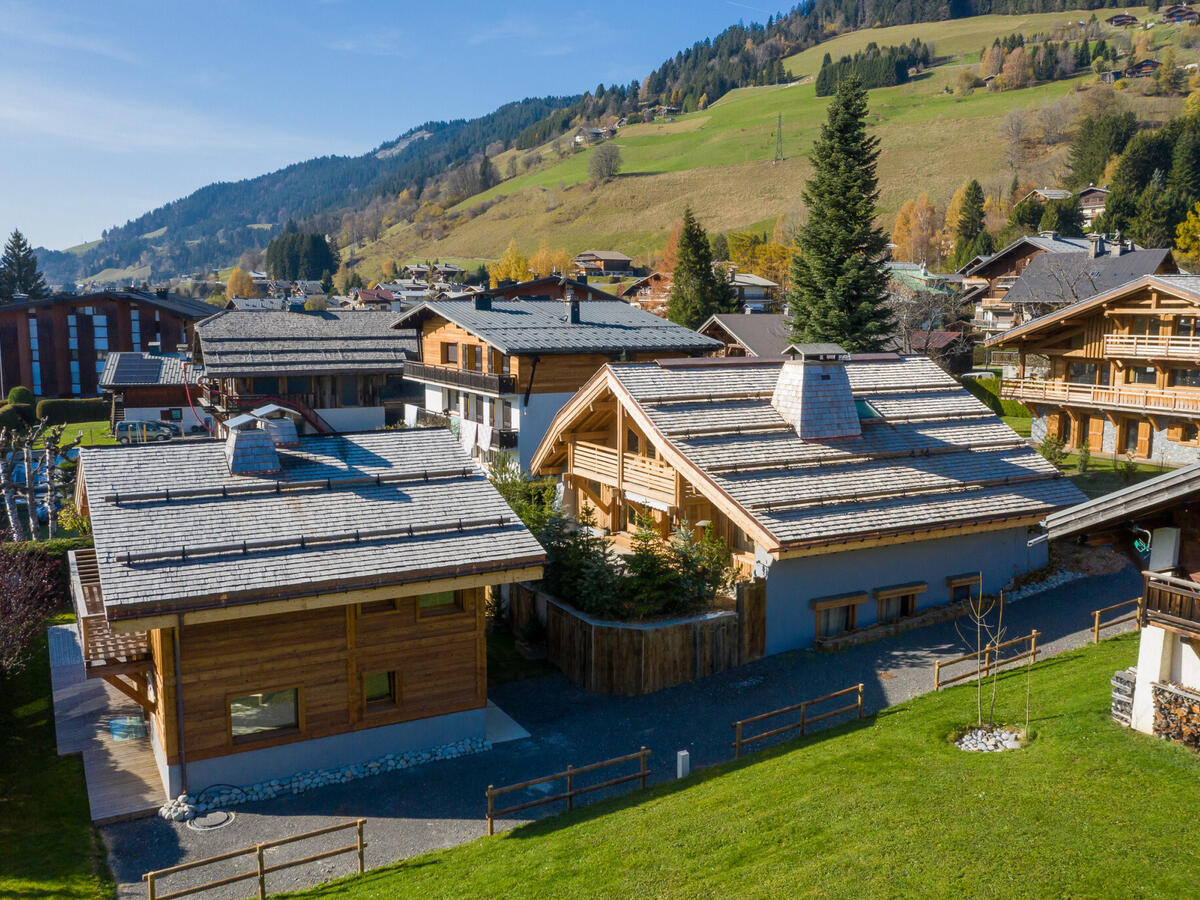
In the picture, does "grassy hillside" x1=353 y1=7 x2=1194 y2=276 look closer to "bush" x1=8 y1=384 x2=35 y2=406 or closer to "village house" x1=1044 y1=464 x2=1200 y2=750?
"bush" x1=8 y1=384 x2=35 y2=406

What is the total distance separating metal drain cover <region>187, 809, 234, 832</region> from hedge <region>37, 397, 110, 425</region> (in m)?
64.3

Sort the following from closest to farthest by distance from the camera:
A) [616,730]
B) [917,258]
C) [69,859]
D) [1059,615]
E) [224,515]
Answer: [69,859], [224,515], [616,730], [1059,615], [917,258]

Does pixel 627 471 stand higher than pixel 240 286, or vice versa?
pixel 240 286

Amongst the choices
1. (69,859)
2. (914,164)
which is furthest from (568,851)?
(914,164)

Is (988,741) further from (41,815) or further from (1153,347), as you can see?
(1153,347)

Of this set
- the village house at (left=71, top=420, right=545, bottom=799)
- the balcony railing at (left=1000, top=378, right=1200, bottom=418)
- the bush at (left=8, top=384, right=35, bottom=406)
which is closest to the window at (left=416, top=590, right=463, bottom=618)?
the village house at (left=71, top=420, right=545, bottom=799)

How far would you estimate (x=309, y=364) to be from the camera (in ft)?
175

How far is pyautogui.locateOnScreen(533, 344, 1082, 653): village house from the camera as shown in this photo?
2345 centimetres

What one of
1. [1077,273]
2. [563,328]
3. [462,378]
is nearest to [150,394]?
[462,378]

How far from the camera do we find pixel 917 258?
132m

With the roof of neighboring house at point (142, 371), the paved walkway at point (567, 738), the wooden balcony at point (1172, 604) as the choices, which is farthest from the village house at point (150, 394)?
the wooden balcony at point (1172, 604)

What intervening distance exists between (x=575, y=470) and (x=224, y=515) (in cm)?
1415

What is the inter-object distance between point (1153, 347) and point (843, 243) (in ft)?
44.6

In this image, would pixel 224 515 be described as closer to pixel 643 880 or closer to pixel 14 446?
pixel 643 880
